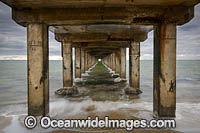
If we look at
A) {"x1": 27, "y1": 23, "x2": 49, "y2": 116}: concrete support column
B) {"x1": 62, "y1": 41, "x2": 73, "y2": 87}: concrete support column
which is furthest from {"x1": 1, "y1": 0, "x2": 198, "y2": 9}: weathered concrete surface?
{"x1": 62, "y1": 41, "x2": 73, "y2": 87}: concrete support column

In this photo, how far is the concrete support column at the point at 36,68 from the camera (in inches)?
178

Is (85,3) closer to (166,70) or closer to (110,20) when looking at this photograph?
(110,20)

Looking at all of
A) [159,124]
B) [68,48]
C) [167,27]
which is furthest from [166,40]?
[68,48]

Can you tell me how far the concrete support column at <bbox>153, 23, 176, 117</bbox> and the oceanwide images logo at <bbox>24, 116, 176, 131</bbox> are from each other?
36 centimetres

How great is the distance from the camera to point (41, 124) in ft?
14.4

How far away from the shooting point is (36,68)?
455 centimetres

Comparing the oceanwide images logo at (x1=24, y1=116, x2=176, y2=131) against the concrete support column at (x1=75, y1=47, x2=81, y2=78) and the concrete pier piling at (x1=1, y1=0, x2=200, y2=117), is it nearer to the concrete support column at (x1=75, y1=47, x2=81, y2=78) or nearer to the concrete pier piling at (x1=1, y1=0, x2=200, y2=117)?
the concrete pier piling at (x1=1, y1=0, x2=200, y2=117)

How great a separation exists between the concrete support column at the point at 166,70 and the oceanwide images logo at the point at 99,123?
1.17ft

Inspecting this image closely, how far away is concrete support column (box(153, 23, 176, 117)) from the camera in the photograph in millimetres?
4480

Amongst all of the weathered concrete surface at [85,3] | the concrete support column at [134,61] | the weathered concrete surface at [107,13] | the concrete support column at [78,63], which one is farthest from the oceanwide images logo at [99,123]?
the concrete support column at [78,63]

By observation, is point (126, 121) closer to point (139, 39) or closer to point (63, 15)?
point (63, 15)

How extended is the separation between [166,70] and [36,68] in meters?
4.21

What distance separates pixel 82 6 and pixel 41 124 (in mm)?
3879

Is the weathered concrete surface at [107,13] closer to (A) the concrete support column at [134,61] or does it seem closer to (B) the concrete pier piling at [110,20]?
(B) the concrete pier piling at [110,20]
